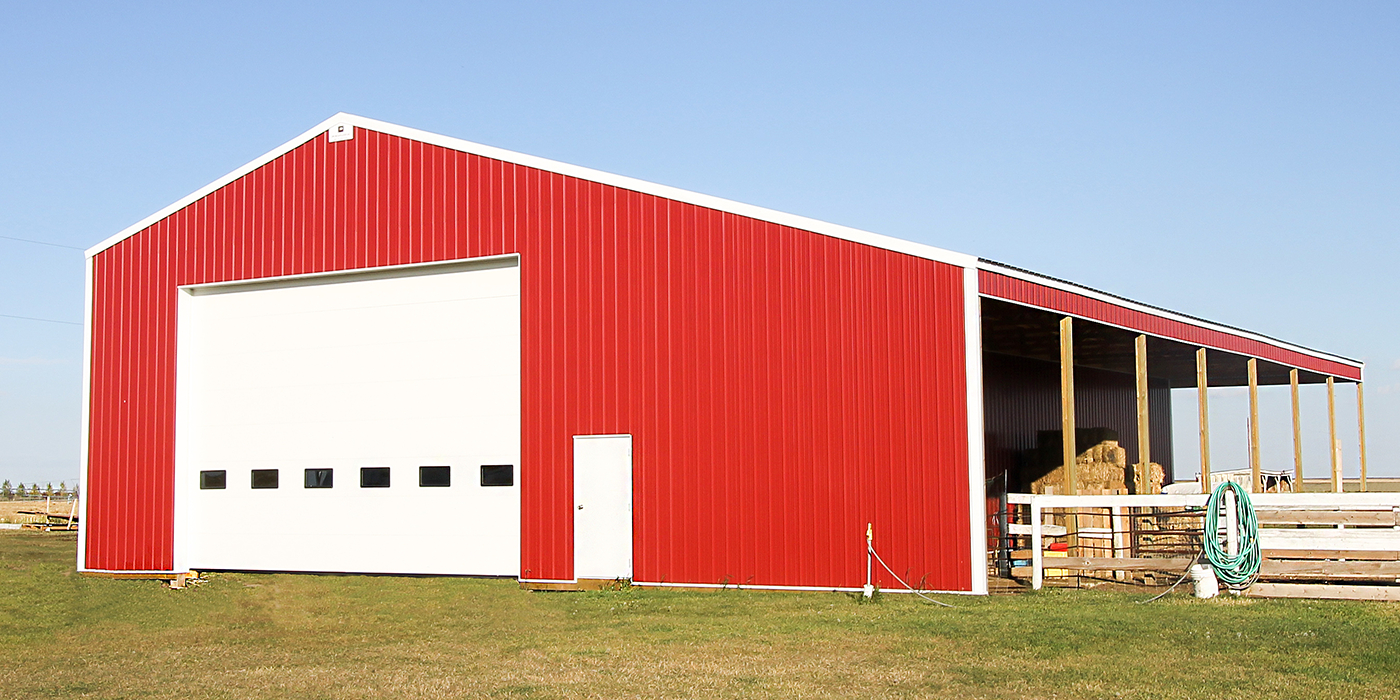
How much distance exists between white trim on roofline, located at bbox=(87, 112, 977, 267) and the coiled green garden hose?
4122 millimetres

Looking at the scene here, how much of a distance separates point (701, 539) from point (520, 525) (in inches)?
111

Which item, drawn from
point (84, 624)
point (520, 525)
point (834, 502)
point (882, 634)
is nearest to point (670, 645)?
point (882, 634)

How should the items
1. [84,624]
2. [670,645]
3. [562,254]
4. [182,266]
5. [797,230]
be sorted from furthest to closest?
[182,266] → [562,254] → [797,230] → [84,624] → [670,645]

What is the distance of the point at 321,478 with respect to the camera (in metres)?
20.5

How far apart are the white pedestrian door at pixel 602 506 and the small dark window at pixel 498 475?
4.05 ft

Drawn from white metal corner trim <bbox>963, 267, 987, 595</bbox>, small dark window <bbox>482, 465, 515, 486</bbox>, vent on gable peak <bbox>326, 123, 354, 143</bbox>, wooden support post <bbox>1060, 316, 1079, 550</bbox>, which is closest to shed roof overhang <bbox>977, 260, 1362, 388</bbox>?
wooden support post <bbox>1060, 316, 1079, 550</bbox>

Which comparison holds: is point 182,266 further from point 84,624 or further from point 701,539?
point 701,539

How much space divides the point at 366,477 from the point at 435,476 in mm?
1243

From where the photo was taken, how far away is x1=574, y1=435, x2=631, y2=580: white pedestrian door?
18266mm

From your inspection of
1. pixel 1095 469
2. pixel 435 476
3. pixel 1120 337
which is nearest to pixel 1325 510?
pixel 1120 337

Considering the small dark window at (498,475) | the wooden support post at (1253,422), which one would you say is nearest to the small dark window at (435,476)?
the small dark window at (498,475)

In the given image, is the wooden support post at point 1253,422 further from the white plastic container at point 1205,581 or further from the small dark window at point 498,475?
the small dark window at point 498,475

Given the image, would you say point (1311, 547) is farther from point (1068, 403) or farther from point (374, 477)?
point (374, 477)

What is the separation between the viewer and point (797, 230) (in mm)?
17562
